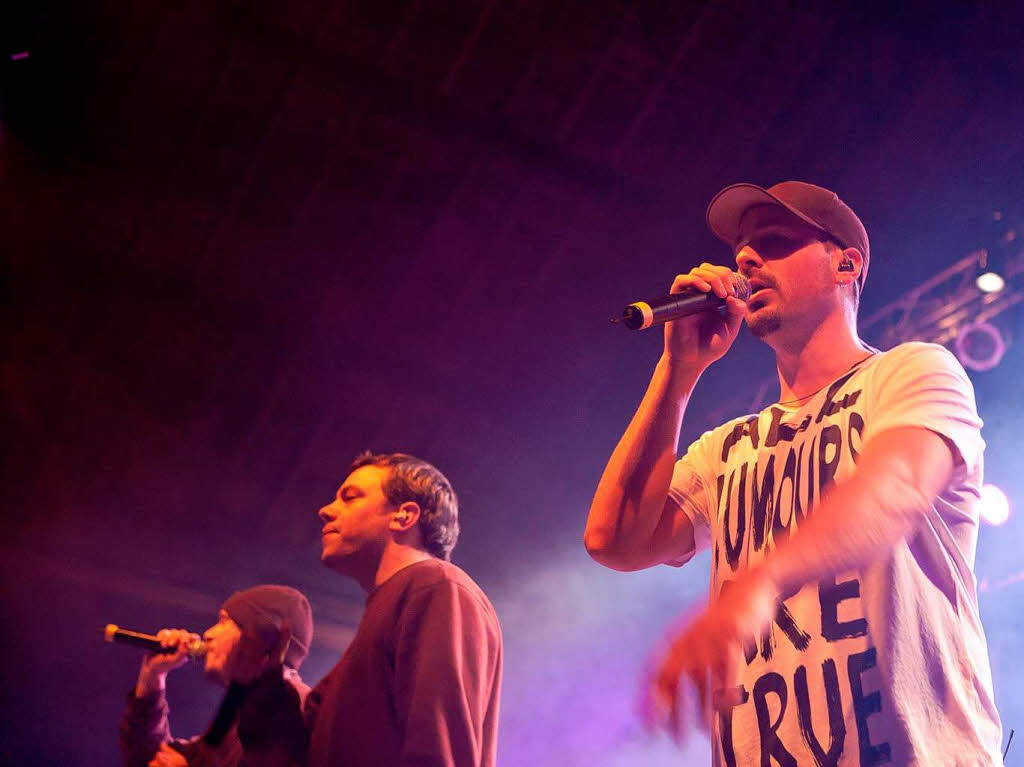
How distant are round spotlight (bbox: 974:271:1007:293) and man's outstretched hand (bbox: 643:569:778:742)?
408cm

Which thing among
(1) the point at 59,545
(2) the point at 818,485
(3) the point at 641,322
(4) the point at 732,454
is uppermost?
(1) the point at 59,545

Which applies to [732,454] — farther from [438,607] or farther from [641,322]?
[438,607]

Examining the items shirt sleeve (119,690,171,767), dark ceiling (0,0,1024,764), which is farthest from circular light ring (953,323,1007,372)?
shirt sleeve (119,690,171,767)

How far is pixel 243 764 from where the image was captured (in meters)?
2.47

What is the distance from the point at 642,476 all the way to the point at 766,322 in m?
0.39

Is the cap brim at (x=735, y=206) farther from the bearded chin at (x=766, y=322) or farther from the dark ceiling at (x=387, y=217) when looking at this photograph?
the dark ceiling at (x=387, y=217)

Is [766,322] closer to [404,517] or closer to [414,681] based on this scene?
[414,681]

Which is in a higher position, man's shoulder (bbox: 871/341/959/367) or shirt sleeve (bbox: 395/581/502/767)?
man's shoulder (bbox: 871/341/959/367)

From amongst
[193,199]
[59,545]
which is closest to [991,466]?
[193,199]

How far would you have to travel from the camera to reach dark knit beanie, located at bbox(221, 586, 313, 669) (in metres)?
3.46

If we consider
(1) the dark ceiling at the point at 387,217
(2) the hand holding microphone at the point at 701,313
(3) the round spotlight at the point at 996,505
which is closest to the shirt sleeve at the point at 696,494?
(2) the hand holding microphone at the point at 701,313

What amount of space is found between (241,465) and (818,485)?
207 inches

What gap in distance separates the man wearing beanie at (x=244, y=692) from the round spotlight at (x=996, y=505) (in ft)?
11.5

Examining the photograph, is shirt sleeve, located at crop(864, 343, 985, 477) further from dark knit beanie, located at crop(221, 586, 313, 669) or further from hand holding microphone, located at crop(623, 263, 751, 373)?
dark knit beanie, located at crop(221, 586, 313, 669)
